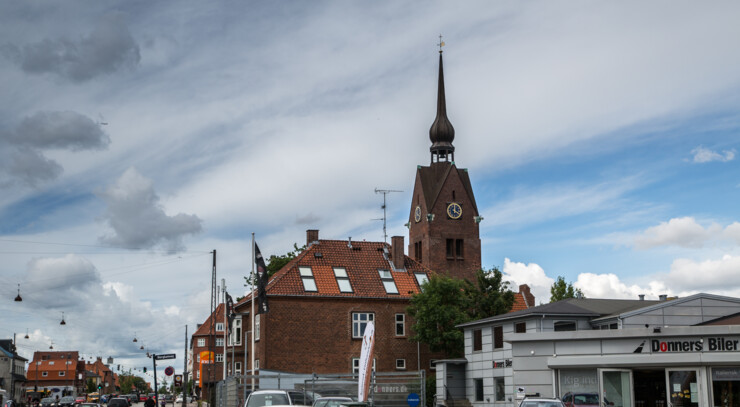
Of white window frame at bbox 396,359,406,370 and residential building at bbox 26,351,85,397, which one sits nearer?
white window frame at bbox 396,359,406,370

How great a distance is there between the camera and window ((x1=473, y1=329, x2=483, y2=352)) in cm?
4890

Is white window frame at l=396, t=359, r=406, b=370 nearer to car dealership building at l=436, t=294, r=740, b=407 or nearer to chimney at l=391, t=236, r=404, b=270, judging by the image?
chimney at l=391, t=236, r=404, b=270

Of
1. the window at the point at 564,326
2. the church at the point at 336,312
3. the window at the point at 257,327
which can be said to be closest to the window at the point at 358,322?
the church at the point at 336,312

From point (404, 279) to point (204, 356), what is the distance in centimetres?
1630

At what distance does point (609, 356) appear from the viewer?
Answer: 34.4 meters

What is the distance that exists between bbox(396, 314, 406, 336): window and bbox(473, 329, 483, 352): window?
1165cm

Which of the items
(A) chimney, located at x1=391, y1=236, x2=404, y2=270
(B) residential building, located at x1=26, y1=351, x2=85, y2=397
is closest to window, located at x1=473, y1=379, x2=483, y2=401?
(A) chimney, located at x1=391, y1=236, x2=404, y2=270

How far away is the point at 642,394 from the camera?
3281 cm

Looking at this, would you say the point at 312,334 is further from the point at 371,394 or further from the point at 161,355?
the point at 371,394

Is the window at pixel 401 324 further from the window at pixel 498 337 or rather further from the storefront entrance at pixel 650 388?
the storefront entrance at pixel 650 388

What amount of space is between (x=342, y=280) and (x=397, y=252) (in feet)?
18.9

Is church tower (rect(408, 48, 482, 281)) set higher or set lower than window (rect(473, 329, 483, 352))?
higher

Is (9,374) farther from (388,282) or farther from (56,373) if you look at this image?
(388,282)

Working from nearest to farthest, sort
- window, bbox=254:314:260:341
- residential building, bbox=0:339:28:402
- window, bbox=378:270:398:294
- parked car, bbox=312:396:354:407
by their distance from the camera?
1. parked car, bbox=312:396:354:407
2. window, bbox=254:314:260:341
3. window, bbox=378:270:398:294
4. residential building, bbox=0:339:28:402
